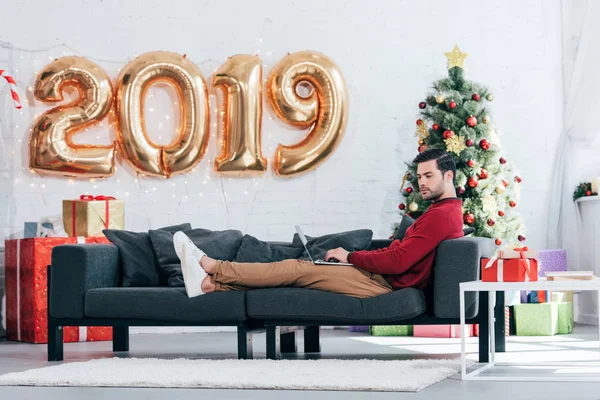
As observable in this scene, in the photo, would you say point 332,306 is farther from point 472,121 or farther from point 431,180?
point 472,121

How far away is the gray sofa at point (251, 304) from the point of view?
4602mm

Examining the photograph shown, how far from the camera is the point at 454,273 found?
457 centimetres

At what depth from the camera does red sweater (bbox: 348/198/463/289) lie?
15.1 feet

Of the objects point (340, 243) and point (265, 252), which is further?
point (265, 252)

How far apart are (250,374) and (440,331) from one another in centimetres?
269

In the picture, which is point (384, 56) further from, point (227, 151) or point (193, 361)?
point (193, 361)

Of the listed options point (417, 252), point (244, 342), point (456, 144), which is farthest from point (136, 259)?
point (456, 144)

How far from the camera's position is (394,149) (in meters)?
7.27

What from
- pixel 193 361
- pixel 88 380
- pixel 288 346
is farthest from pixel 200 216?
pixel 88 380

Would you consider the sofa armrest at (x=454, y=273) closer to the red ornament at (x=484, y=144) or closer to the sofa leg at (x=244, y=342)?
the sofa leg at (x=244, y=342)

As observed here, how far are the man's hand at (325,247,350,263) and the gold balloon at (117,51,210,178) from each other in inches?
97.3

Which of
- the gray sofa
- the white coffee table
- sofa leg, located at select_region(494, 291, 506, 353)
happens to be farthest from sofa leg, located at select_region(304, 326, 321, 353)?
the white coffee table

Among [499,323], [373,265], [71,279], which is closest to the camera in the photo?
[373,265]

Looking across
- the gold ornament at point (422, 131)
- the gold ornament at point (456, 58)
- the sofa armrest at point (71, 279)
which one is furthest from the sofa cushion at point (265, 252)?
the gold ornament at point (456, 58)
